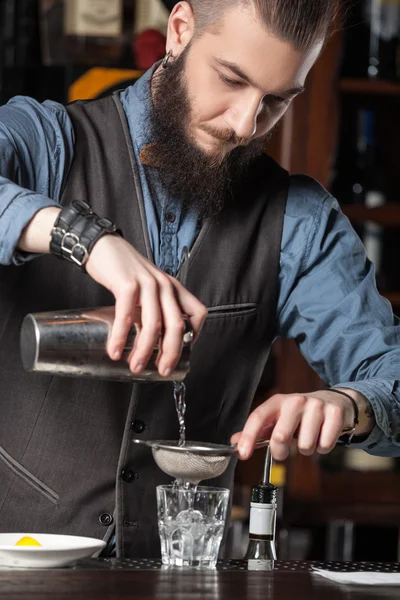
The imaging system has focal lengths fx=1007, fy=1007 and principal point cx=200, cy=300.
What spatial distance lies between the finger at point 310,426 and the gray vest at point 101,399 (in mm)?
425

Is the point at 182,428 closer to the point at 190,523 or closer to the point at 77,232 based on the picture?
the point at 190,523

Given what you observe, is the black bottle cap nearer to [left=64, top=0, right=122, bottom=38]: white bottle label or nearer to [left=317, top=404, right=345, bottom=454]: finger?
[left=317, top=404, right=345, bottom=454]: finger

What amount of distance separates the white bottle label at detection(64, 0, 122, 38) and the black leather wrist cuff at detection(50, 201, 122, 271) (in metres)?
1.93

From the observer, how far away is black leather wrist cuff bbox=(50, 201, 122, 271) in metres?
1.36

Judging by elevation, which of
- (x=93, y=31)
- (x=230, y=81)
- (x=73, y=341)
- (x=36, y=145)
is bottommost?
(x=73, y=341)

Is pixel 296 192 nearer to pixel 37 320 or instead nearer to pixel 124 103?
pixel 124 103

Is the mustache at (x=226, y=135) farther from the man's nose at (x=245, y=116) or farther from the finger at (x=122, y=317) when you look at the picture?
the finger at (x=122, y=317)

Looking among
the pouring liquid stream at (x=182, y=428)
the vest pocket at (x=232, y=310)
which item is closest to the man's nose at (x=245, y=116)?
the vest pocket at (x=232, y=310)

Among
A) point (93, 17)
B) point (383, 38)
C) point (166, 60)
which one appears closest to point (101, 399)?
point (166, 60)

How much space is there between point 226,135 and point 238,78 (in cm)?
11

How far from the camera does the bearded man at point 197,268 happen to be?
167 centimetres

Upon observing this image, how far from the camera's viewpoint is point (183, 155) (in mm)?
1819

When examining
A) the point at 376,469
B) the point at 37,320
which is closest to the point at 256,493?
the point at 37,320

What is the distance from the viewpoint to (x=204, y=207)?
1.89 metres
